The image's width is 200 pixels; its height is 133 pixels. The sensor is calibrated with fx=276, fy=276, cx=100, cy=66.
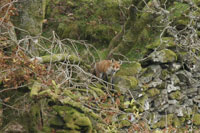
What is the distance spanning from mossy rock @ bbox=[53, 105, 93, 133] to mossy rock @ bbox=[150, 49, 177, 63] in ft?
11.7

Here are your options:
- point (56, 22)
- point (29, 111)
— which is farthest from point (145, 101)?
point (56, 22)

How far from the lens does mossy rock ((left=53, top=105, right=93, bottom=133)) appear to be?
320 centimetres

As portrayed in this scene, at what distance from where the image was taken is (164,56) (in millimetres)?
6543

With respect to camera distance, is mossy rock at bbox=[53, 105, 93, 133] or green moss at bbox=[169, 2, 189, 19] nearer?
mossy rock at bbox=[53, 105, 93, 133]

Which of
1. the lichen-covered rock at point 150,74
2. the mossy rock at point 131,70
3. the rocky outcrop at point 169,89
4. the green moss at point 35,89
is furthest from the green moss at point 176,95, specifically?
the green moss at point 35,89

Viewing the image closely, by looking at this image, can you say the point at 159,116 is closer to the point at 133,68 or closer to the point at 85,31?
the point at 133,68

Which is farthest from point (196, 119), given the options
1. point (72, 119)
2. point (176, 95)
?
point (72, 119)

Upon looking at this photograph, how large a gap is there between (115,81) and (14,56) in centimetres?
261

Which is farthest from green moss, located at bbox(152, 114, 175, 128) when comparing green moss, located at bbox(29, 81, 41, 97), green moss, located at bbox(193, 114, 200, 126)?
green moss, located at bbox(29, 81, 41, 97)

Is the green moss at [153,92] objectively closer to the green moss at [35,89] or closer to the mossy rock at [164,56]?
the mossy rock at [164,56]

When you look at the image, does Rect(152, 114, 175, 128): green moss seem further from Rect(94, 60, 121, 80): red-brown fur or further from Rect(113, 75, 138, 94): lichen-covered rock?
Rect(94, 60, 121, 80): red-brown fur

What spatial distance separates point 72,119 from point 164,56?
3.90 metres

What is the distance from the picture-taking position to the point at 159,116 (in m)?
6.50

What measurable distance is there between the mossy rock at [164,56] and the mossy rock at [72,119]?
3.58 metres
